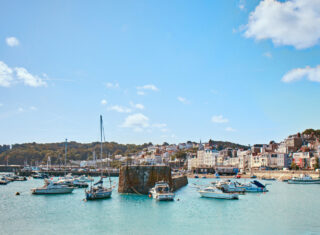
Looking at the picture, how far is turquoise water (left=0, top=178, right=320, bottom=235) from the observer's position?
2488 centimetres

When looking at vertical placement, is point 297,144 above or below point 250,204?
above

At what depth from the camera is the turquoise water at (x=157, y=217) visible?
24.9 m

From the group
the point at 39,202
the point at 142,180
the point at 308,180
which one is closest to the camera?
the point at 39,202

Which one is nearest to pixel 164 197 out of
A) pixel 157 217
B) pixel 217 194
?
pixel 217 194

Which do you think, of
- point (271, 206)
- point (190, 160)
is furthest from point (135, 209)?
point (190, 160)

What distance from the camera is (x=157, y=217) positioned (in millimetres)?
29719

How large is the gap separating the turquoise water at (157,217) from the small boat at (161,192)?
1175mm

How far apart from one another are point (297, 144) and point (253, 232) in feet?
355

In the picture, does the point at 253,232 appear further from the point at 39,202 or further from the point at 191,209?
the point at 39,202

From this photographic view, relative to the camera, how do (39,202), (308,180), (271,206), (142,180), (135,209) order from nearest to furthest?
1. (135,209)
2. (271,206)
3. (39,202)
4. (142,180)
5. (308,180)

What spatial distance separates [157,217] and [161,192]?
9570mm

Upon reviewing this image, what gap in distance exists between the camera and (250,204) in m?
38.8

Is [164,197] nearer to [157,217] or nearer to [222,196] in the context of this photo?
[222,196]

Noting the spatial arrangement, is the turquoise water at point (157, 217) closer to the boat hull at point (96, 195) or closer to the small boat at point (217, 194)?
the boat hull at point (96, 195)
